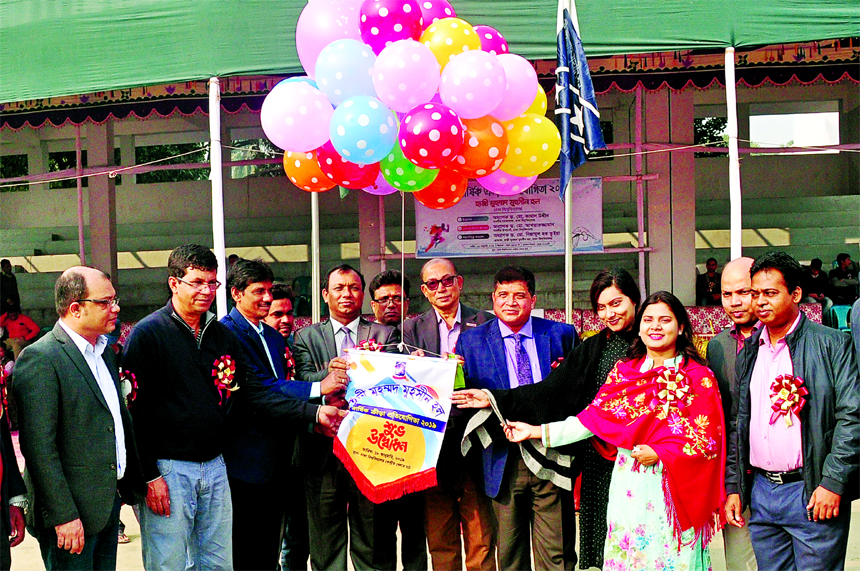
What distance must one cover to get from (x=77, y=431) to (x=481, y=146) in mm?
2404

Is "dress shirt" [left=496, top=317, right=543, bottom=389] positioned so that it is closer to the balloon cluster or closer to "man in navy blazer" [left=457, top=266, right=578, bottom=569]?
"man in navy blazer" [left=457, top=266, right=578, bottom=569]

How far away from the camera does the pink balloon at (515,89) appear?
176 inches

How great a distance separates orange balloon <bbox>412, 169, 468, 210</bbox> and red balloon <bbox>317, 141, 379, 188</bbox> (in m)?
0.34

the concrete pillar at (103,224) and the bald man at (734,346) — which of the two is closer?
the bald man at (734,346)

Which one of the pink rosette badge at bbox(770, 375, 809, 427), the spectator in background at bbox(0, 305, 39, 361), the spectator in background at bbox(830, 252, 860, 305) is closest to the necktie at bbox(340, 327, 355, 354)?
the pink rosette badge at bbox(770, 375, 809, 427)

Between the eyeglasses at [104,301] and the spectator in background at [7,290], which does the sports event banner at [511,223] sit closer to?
the spectator in background at [7,290]

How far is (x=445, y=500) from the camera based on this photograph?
15.2ft

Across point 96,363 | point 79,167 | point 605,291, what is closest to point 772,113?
point 79,167

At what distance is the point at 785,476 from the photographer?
3697 millimetres

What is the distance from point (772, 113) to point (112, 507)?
1518 centimetres

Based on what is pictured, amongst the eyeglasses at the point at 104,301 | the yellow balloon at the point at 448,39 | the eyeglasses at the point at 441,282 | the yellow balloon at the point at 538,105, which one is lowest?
the eyeglasses at the point at 104,301

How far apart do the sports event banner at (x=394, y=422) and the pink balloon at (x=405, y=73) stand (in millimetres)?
1322

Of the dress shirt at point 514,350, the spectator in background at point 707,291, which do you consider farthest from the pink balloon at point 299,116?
the spectator in background at point 707,291

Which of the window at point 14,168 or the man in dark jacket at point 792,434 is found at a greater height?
the window at point 14,168
